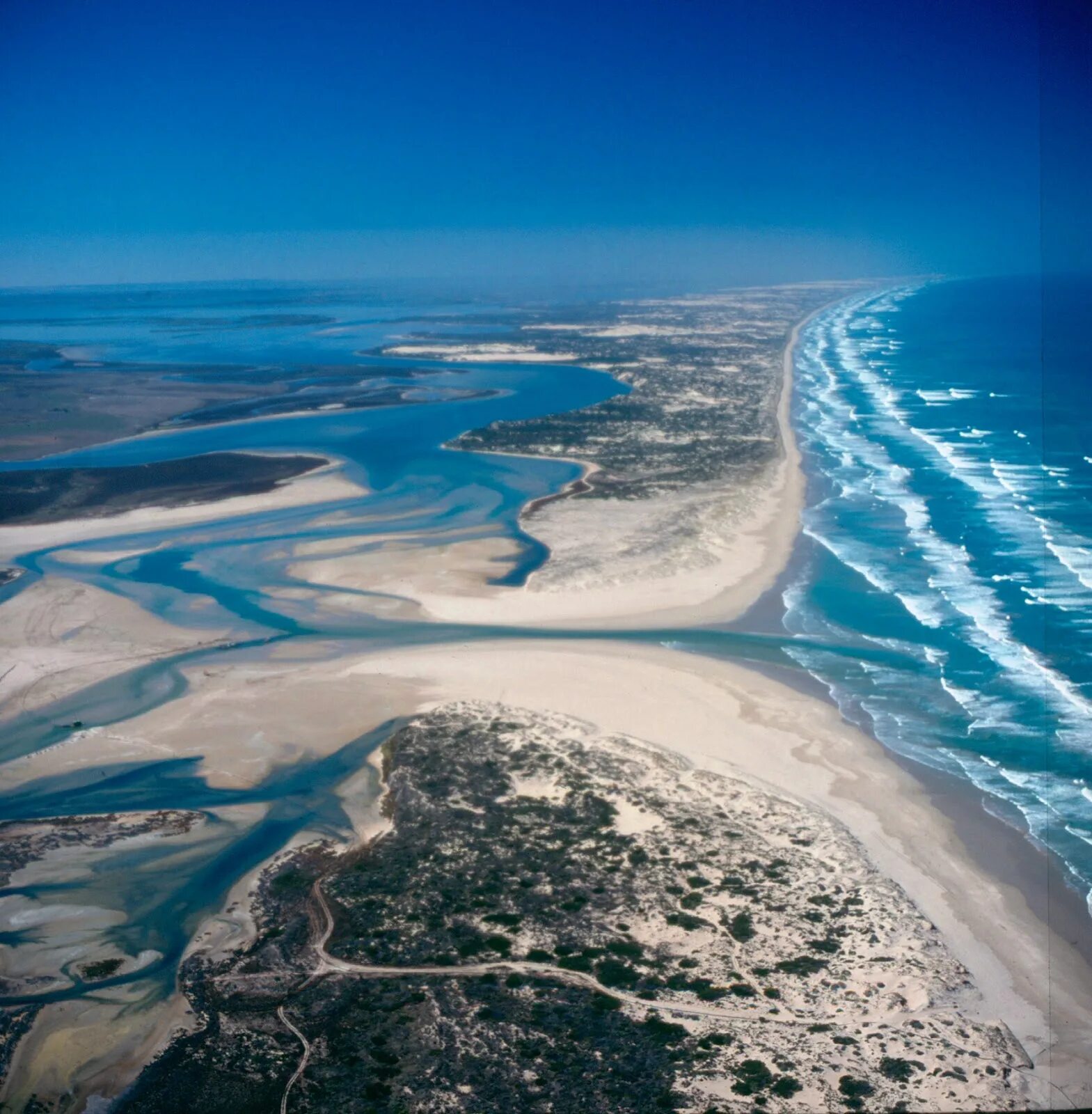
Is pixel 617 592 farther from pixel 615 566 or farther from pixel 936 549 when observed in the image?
pixel 936 549

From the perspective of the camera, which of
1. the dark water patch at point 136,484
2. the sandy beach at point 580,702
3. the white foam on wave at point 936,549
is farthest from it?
the dark water patch at point 136,484

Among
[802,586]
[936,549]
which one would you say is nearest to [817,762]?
[802,586]

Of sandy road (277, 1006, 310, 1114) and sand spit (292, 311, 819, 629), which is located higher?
sand spit (292, 311, 819, 629)

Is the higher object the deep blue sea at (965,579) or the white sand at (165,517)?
the white sand at (165,517)

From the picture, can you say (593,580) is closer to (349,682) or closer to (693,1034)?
(349,682)

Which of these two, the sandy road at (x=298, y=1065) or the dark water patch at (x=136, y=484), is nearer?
the sandy road at (x=298, y=1065)

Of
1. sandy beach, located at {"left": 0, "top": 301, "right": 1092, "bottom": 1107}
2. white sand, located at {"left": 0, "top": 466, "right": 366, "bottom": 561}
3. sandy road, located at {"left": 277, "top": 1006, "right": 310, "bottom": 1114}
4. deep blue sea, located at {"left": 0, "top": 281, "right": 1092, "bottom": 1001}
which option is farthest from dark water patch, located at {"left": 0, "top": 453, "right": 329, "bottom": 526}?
sandy road, located at {"left": 277, "top": 1006, "right": 310, "bottom": 1114}

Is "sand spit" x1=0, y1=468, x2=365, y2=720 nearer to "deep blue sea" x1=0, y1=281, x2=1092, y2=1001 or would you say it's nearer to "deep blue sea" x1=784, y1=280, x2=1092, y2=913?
"deep blue sea" x1=0, y1=281, x2=1092, y2=1001

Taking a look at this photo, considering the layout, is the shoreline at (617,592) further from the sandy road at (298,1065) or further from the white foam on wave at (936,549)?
the sandy road at (298,1065)

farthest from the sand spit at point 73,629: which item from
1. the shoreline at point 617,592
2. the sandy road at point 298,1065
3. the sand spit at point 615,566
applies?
the sandy road at point 298,1065
